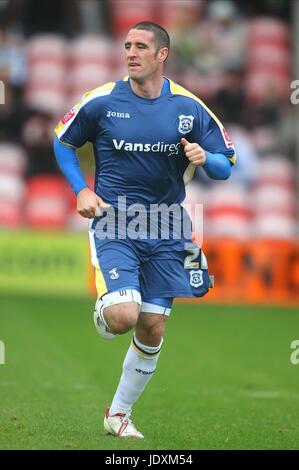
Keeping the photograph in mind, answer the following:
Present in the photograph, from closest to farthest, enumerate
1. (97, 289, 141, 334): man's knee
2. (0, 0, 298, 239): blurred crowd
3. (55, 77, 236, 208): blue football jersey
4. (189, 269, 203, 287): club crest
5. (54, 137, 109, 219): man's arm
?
(97, 289, 141, 334): man's knee, (54, 137, 109, 219): man's arm, (55, 77, 236, 208): blue football jersey, (189, 269, 203, 287): club crest, (0, 0, 298, 239): blurred crowd

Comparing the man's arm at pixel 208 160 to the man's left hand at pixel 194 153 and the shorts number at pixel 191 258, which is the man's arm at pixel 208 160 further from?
the shorts number at pixel 191 258

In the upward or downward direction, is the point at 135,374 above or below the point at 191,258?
below

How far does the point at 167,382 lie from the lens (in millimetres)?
9172

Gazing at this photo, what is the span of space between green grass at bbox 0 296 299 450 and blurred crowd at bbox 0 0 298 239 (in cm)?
325

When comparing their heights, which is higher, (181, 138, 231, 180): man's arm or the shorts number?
(181, 138, 231, 180): man's arm

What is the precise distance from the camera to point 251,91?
19.5 meters

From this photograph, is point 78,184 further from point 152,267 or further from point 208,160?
point 208,160

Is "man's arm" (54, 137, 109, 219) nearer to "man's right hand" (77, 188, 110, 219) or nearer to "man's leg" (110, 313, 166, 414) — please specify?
"man's right hand" (77, 188, 110, 219)

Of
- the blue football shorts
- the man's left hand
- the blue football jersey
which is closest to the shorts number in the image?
the blue football shorts

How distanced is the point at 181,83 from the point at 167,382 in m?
10.2

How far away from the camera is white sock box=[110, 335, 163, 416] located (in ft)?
22.5

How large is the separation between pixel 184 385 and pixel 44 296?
6965 mm

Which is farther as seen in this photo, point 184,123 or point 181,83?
point 181,83

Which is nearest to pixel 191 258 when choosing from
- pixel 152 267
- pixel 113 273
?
Result: pixel 152 267
